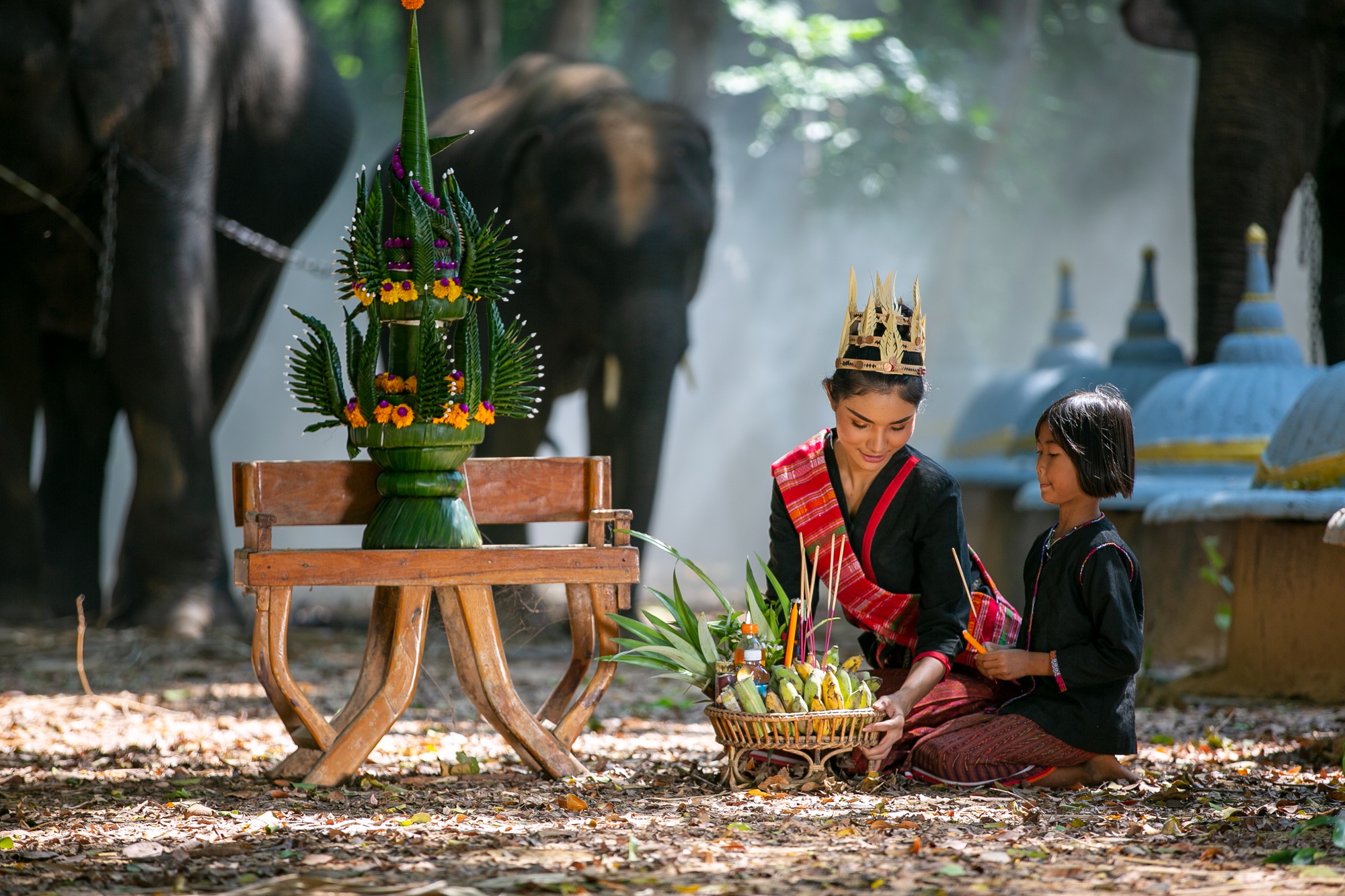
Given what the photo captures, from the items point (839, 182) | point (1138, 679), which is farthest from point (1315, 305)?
point (839, 182)

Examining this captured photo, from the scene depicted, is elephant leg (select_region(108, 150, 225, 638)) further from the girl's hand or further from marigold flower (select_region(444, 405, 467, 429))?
the girl's hand

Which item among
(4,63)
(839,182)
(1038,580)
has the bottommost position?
(1038,580)

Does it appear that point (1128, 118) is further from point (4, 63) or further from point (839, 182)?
point (4, 63)

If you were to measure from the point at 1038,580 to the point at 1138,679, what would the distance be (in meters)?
2.28

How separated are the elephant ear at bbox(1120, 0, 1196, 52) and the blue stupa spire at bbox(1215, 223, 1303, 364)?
1837 mm

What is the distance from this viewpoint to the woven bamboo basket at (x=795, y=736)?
371 cm

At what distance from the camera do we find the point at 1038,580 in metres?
4.05

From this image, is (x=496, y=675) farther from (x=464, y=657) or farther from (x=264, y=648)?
(x=264, y=648)

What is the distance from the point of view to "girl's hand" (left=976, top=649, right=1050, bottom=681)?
3.92 meters

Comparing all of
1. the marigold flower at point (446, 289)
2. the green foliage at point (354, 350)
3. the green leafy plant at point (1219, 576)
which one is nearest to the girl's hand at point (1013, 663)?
the marigold flower at point (446, 289)

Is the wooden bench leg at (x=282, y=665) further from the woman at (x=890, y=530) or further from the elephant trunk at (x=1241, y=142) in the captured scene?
the elephant trunk at (x=1241, y=142)

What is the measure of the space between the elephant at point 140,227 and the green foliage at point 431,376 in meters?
4.06

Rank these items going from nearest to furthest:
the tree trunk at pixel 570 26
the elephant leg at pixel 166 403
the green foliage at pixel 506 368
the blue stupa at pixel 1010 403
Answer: the green foliage at pixel 506 368
the elephant leg at pixel 166 403
the blue stupa at pixel 1010 403
the tree trunk at pixel 570 26

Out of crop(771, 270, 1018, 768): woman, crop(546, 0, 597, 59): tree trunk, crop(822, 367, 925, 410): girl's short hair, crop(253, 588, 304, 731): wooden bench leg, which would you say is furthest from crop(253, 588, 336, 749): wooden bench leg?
crop(546, 0, 597, 59): tree trunk
